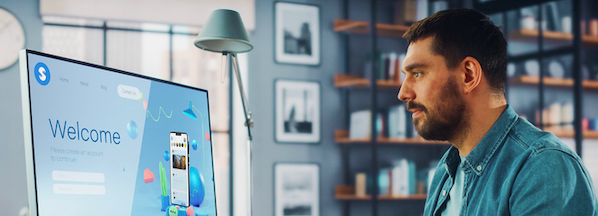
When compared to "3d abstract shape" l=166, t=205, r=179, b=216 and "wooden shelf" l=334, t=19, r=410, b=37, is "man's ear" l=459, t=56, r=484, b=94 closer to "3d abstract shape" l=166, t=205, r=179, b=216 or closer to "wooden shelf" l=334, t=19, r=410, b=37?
"3d abstract shape" l=166, t=205, r=179, b=216

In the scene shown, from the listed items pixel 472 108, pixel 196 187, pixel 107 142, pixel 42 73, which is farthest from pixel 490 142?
pixel 42 73

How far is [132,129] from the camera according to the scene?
4.22 ft

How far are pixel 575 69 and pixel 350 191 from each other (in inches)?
82.4

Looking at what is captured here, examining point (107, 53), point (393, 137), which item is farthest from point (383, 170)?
point (107, 53)

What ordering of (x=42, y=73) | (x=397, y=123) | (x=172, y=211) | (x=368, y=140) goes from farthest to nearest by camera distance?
(x=397, y=123), (x=368, y=140), (x=172, y=211), (x=42, y=73)

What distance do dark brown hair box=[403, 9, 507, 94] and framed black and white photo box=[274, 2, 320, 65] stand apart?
336 cm

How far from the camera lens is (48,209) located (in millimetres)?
1030

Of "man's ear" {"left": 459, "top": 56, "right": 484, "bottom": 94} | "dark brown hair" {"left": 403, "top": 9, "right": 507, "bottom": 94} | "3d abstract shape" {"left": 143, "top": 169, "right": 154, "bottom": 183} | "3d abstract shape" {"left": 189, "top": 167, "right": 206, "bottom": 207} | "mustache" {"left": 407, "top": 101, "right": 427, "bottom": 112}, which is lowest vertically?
"3d abstract shape" {"left": 189, "top": 167, "right": 206, "bottom": 207}

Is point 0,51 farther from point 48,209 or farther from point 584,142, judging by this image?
point 584,142

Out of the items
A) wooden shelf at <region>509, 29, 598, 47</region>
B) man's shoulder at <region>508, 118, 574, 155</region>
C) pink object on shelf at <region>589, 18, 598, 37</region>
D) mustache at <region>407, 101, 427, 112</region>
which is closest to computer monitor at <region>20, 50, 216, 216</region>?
mustache at <region>407, 101, 427, 112</region>

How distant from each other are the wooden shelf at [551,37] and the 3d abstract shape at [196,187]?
3409mm

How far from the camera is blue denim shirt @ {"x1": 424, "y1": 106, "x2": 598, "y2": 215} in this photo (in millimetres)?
1099

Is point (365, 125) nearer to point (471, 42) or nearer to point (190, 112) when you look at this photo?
point (190, 112)

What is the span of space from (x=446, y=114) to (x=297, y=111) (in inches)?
133
